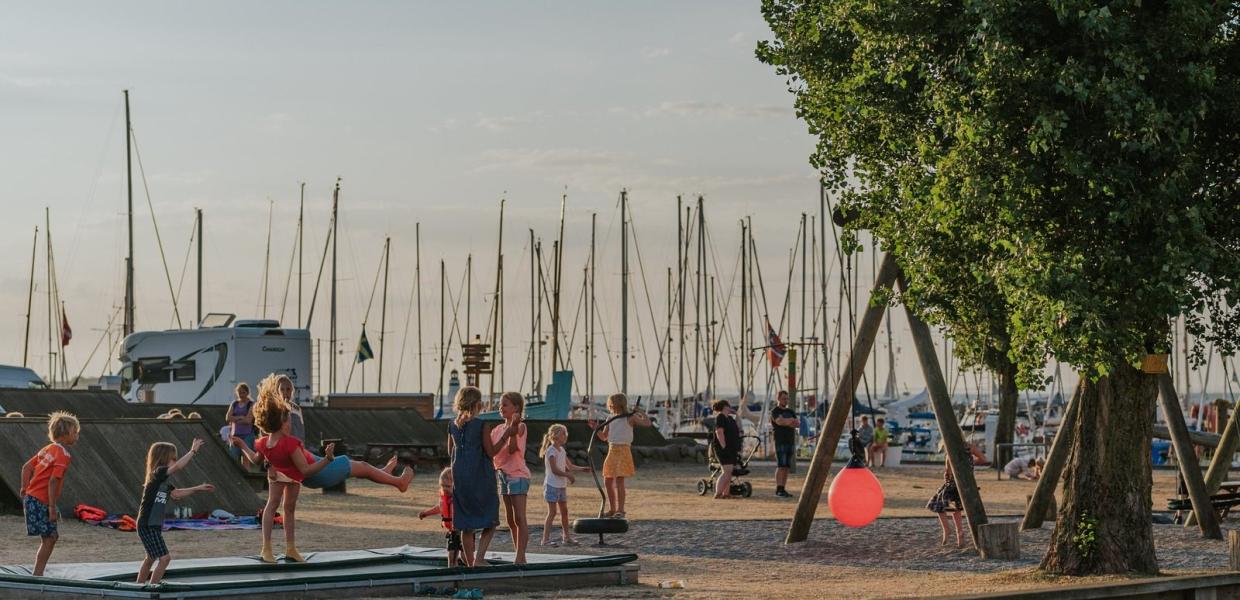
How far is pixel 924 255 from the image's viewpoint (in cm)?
1612

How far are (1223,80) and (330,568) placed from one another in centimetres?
965

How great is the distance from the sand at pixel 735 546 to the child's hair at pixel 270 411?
283 cm

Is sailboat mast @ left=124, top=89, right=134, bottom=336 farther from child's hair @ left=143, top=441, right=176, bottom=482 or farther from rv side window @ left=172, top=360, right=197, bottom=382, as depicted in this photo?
child's hair @ left=143, top=441, right=176, bottom=482

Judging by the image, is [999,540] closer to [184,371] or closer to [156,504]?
[156,504]

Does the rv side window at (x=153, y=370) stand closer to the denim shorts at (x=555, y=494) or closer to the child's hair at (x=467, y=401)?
the denim shorts at (x=555, y=494)

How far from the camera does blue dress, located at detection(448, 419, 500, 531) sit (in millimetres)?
14445

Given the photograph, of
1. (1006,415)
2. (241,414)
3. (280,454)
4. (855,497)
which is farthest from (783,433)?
(280,454)

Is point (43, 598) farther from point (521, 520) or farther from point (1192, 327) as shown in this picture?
point (1192, 327)

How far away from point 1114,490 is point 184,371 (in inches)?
1154

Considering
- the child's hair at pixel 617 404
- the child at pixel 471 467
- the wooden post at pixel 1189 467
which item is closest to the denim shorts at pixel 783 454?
the child's hair at pixel 617 404

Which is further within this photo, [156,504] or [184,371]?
[184,371]

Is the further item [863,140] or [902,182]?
[863,140]

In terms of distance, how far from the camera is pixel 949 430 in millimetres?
19078

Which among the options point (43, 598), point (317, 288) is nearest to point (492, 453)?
point (43, 598)
